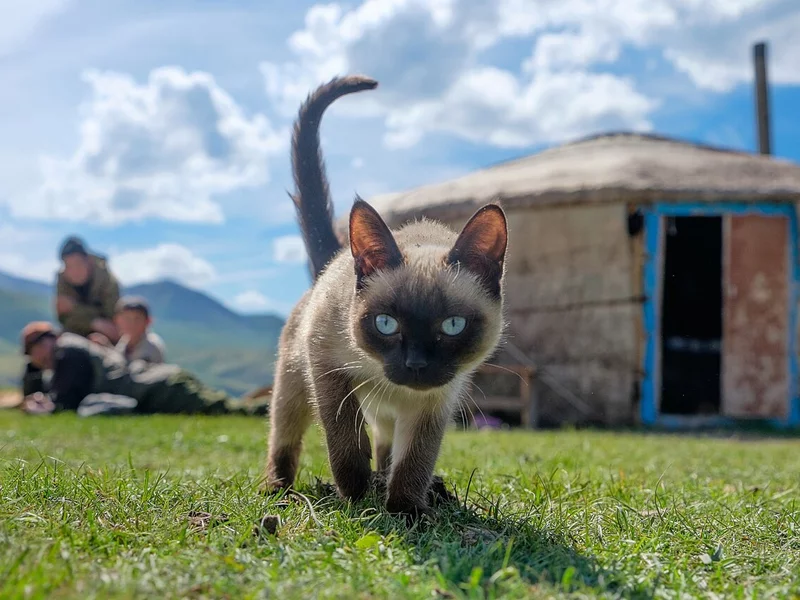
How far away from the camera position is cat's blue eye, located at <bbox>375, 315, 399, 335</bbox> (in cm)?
250

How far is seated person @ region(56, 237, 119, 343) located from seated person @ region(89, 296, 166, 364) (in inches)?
21.4

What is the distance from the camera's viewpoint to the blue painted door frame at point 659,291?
10.4 metres

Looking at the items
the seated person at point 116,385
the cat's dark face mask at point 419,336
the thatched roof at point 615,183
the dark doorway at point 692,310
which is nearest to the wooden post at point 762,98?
the dark doorway at point 692,310

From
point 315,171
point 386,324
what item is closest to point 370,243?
point 386,324

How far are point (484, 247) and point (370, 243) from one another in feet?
1.29

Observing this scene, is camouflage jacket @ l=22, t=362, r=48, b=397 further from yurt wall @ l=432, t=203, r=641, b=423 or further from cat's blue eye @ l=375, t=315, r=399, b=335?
cat's blue eye @ l=375, t=315, r=399, b=335

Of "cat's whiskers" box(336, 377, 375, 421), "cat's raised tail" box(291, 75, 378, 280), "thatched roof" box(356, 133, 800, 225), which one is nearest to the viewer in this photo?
"cat's whiskers" box(336, 377, 375, 421)

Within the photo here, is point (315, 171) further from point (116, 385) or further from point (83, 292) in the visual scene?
point (83, 292)

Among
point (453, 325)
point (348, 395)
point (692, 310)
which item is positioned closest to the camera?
point (453, 325)

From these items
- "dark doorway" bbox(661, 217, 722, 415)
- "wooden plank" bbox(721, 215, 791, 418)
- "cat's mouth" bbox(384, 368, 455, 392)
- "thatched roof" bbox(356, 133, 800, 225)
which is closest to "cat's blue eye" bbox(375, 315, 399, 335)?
"cat's mouth" bbox(384, 368, 455, 392)

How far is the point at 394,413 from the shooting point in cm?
291

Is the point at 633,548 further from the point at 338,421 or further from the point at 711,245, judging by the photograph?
the point at 711,245

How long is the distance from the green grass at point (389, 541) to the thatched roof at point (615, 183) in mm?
6978

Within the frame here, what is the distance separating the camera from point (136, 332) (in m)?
10.5
